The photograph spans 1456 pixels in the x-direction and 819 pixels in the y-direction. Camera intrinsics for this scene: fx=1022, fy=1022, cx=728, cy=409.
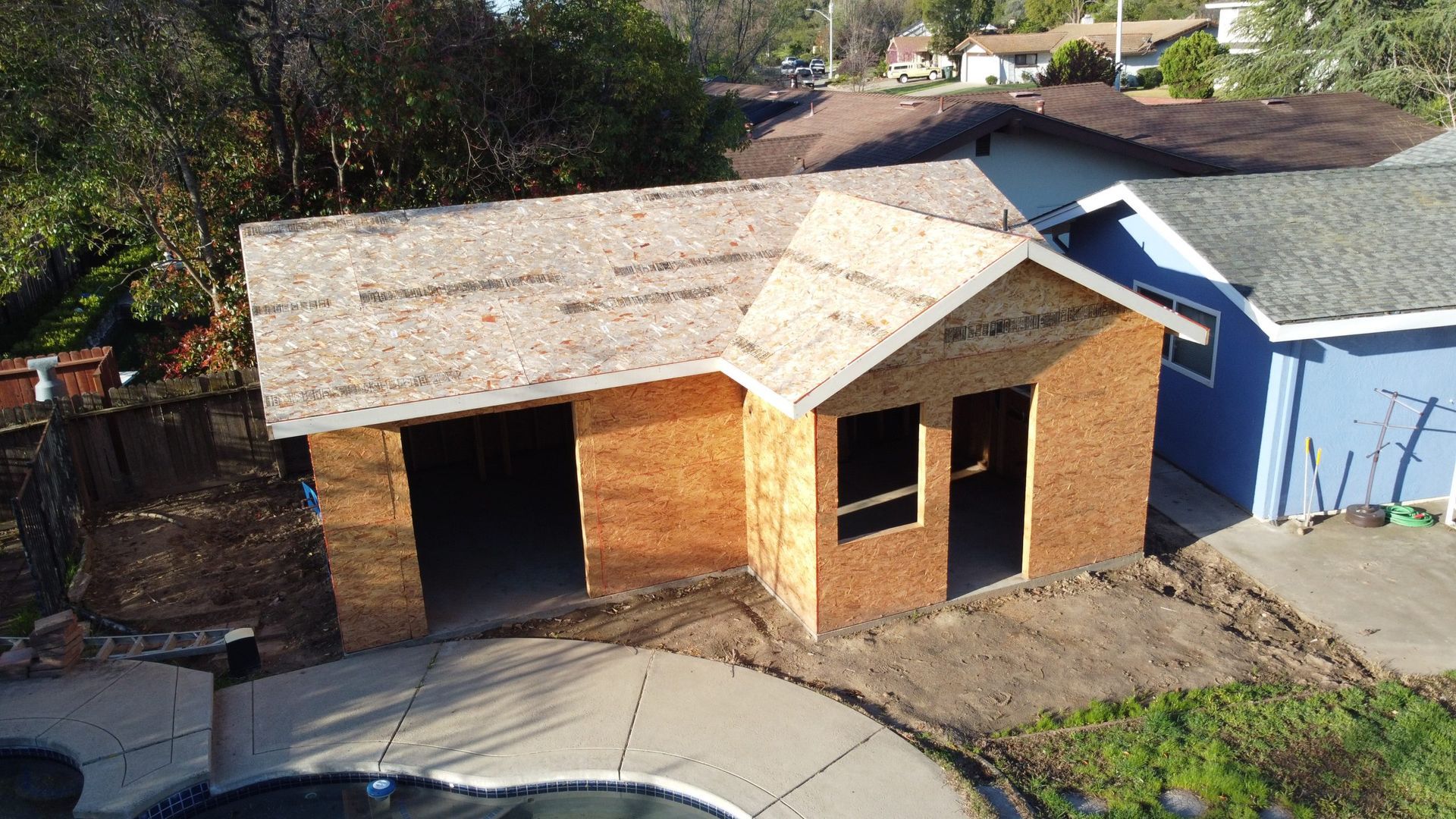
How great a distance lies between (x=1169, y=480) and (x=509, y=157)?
11.4 m

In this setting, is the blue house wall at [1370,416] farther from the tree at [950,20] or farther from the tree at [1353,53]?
the tree at [950,20]

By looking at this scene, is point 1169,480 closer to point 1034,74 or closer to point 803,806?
point 803,806

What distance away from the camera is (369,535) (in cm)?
970

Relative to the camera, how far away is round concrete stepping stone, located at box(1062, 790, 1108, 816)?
7637 millimetres

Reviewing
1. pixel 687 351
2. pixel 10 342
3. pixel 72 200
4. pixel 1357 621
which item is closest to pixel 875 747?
pixel 687 351

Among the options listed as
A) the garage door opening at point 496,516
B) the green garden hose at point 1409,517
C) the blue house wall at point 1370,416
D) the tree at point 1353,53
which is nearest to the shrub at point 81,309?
the garage door opening at point 496,516

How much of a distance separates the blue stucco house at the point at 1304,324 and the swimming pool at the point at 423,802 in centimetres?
830

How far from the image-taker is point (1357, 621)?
1021 cm

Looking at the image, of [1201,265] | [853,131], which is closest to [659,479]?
[1201,265]

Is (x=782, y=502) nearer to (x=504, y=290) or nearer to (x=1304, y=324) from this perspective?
(x=504, y=290)

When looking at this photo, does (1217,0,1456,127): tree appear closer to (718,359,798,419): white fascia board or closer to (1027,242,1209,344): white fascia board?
(1027,242,1209,344): white fascia board

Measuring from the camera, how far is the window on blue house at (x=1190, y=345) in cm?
1298

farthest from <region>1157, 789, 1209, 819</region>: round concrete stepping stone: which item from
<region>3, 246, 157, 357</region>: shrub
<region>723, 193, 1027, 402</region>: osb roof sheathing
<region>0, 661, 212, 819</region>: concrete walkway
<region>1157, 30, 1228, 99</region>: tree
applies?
<region>1157, 30, 1228, 99</region>: tree

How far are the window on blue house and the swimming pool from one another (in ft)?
28.7
